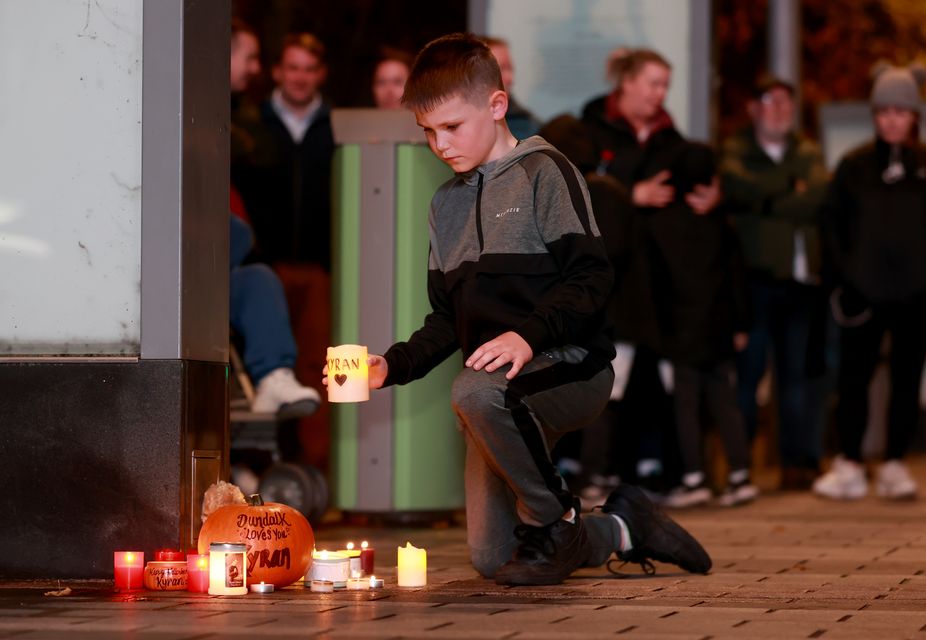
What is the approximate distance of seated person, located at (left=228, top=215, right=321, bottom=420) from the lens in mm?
8242

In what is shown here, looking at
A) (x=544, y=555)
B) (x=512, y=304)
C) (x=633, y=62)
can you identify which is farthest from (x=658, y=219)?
(x=544, y=555)

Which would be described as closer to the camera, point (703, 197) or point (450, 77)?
point (450, 77)

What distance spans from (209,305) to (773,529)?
3185 mm

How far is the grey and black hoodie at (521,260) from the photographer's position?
19.7 ft

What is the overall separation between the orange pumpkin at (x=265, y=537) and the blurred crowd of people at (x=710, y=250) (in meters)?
3.49

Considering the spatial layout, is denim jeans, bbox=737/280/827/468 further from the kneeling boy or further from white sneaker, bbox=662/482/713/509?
the kneeling boy

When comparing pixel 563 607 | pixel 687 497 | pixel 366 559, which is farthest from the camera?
pixel 687 497

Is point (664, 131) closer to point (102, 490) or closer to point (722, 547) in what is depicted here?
point (722, 547)

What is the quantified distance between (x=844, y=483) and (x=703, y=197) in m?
1.77

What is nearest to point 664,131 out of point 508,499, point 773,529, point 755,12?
point 773,529

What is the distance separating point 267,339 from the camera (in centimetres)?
838

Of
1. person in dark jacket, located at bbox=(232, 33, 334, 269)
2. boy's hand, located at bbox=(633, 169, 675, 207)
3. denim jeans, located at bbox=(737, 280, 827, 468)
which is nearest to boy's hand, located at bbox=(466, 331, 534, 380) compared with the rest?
person in dark jacket, located at bbox=(232, 33, 334, 269)

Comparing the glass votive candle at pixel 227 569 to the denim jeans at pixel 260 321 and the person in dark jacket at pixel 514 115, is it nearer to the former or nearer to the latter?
the denim jeans at pixel 260 321

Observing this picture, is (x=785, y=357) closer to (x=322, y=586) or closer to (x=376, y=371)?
(x=376, y=371)
